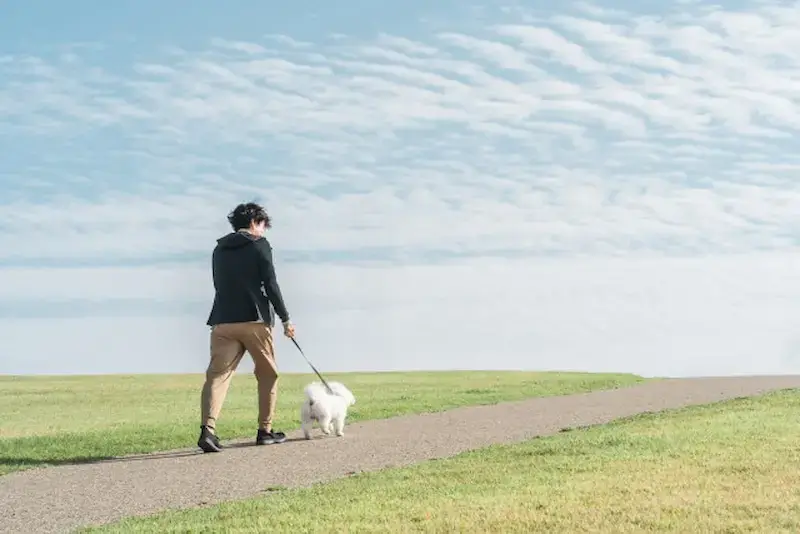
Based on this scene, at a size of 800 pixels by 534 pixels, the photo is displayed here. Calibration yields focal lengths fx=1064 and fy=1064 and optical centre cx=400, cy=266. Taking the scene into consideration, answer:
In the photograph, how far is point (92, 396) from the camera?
78.3 ft

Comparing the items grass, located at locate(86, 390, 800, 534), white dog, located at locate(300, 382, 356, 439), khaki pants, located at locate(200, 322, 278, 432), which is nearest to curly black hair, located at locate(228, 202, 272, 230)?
khaki pants, located at locate(200, 322, 278, 432)

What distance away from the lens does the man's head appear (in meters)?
12.4

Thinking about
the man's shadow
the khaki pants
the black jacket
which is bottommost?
the man's shadow

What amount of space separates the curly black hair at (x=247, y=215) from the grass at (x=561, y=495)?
3.84m

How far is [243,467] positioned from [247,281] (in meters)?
2.37

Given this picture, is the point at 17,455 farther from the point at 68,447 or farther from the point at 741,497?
the point at 741,497

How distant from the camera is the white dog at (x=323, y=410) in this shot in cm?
1302

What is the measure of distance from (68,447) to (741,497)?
8.43m

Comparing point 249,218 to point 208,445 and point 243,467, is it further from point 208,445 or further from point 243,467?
point 243,467

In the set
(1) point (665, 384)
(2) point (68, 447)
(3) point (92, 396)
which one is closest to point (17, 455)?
(2) point (68, 447)

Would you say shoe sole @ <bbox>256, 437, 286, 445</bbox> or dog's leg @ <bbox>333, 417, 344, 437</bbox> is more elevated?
dog's leg @ <bbox>333, 417, 344, 437</bbox>

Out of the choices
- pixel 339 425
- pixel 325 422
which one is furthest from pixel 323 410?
pixel 339 425

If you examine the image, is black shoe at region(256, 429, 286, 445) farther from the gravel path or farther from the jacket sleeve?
the jacket sleeve

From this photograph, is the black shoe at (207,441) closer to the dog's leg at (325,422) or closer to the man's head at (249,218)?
the dog's leg at (325,422)
